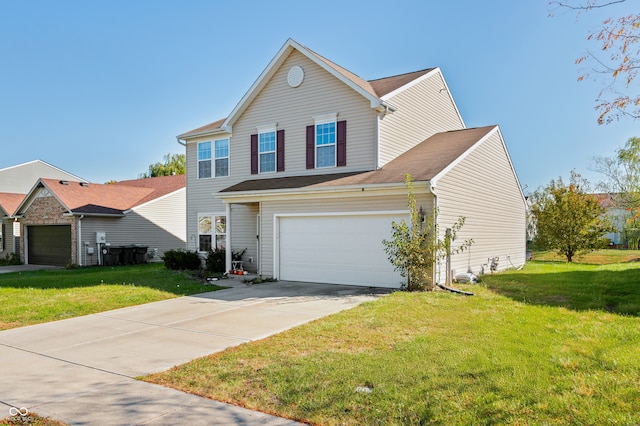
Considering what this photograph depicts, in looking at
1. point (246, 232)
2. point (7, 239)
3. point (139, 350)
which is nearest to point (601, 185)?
point (246, 232)

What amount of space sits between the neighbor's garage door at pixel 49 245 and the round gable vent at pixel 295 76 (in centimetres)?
1475

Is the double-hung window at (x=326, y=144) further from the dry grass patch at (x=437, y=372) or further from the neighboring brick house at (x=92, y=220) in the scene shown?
the neighboring brick house at (x=92, y=220)

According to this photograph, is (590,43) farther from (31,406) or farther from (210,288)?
(210,288)

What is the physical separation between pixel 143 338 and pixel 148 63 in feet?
50.4

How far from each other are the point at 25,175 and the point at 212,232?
2474cm

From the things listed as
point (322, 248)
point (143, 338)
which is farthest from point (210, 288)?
point (143, 338)

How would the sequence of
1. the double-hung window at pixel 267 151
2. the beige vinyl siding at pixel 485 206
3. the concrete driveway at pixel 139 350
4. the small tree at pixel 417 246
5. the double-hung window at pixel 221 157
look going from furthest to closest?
the double-hung window at pixel 221 157 → the double-hung window at pixel 267 151 → the beige vinyl siding at pixel 485 206 → the small tree at pixel 417 246 → the concrete driveway at pixel 139 350

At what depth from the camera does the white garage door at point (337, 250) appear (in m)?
12.4

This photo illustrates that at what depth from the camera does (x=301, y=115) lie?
1550 cm

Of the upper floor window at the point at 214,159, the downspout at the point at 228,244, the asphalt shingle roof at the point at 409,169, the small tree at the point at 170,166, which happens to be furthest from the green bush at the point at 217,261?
the small tree at the point at 170,166

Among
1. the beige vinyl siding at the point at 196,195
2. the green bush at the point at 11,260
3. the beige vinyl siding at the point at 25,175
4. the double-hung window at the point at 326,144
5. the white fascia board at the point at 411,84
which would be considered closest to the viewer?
the white fascia board at the point at 411,84

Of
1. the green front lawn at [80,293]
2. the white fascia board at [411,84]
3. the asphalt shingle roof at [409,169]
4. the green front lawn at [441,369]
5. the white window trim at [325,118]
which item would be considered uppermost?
the white fascia board at [411,84]

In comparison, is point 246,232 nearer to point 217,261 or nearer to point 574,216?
point 217,261

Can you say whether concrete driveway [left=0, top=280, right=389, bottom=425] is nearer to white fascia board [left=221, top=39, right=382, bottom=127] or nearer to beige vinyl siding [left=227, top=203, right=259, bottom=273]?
beige vinyl siding [left=227, top=203, right=259, bottom=273]
